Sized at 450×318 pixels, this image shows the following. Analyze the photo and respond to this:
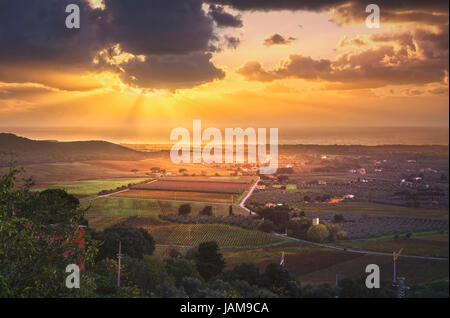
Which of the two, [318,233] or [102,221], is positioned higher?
[102,221]

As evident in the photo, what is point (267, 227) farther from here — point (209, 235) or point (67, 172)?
point (67, 172)

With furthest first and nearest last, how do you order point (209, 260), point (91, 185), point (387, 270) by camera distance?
point (91, 185), point (209, 260), point (387, 270)

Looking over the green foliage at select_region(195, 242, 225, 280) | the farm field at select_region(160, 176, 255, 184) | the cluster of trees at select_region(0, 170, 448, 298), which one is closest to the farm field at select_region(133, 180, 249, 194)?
the farm field at select_region(160, 176, 255, 184)

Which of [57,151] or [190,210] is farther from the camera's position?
[57,151]

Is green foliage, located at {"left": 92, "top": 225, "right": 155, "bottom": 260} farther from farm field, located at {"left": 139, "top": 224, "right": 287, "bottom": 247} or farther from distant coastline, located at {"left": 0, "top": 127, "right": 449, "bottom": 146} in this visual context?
distant coastline, located at {"left": 0, "top": 127, "right": 449, "bottom": 146}

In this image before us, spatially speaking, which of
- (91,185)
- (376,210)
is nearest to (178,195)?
(91,185)

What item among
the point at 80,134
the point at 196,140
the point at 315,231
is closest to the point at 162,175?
the point at 196,140

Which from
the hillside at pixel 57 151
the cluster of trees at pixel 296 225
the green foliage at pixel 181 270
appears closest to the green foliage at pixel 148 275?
the green foliage at pixel 181 270
